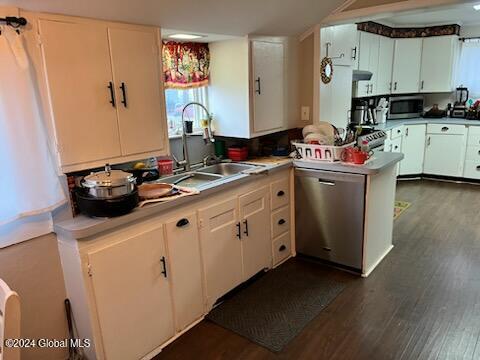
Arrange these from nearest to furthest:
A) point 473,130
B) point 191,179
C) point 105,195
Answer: point 105,195 < point 191,179 < point 473,130

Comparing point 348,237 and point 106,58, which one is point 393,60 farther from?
point 106,58

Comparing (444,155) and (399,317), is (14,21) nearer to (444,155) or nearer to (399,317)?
(399,317)

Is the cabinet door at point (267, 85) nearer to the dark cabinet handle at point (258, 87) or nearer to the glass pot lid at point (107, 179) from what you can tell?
the dark cabinet handle at point (258, 87)

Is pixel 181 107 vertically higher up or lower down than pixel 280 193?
higher up

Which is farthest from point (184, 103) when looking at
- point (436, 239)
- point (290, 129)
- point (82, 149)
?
point (436, 239)

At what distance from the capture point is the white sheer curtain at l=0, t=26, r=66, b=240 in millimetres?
1667

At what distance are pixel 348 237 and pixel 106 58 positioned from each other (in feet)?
7.26

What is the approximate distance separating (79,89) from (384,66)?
475 cm

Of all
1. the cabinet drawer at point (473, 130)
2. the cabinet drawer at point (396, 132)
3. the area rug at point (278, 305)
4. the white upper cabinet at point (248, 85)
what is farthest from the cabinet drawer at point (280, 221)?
the cabinet drawer at point (473, 130)

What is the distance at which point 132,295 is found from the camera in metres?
2.07

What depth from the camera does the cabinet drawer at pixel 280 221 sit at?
3.15 meters

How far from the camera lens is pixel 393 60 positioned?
223 inches

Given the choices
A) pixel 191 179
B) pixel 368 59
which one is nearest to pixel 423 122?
pixel 368 59

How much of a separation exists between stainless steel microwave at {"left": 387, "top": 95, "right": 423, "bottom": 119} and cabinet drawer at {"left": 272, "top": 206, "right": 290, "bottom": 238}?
11.5ft
